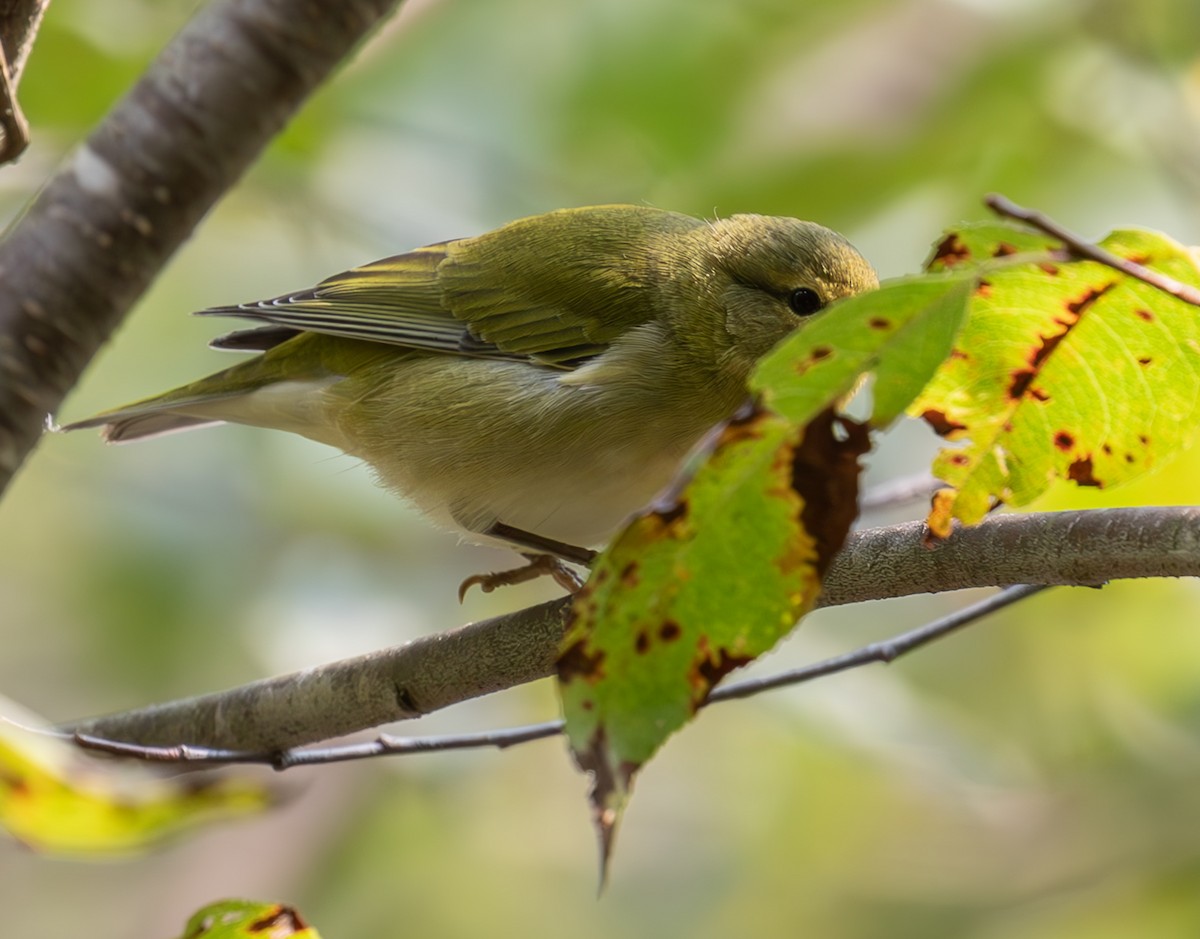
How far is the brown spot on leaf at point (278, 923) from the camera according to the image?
1677 mm

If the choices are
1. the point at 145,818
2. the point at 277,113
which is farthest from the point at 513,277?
the point at 145,818

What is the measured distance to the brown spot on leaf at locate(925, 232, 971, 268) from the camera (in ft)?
4.84

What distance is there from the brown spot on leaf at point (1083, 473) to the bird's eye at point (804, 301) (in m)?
1.57

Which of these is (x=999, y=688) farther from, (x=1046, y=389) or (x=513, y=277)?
(x=1046, y=389)

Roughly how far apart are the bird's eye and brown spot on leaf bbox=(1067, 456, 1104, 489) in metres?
1.57

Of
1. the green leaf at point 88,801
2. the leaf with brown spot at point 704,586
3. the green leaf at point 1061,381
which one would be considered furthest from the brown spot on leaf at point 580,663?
the green leaf at point 88,801

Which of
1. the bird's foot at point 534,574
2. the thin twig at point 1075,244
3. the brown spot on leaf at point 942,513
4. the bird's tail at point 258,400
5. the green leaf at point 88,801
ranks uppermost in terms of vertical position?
the bird's tail at point 258,400

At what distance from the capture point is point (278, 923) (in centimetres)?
169

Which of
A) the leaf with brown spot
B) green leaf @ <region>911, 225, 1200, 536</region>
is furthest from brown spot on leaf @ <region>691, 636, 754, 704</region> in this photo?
green leaf @ <region>911, 225, 1200, 536</region>

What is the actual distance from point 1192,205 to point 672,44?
1726 mm

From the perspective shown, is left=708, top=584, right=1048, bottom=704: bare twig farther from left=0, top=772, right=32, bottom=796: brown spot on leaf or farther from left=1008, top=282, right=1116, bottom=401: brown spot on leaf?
left=0, top=772, right=32, bottom=796: brown spot on leaf

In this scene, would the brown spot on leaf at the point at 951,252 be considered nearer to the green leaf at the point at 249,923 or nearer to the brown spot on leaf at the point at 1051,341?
the brown spot on leaf at the point at 1051,341

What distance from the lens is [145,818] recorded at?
1.99 meters

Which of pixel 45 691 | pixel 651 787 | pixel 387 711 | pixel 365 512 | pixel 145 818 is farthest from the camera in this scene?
pixel 45 691
